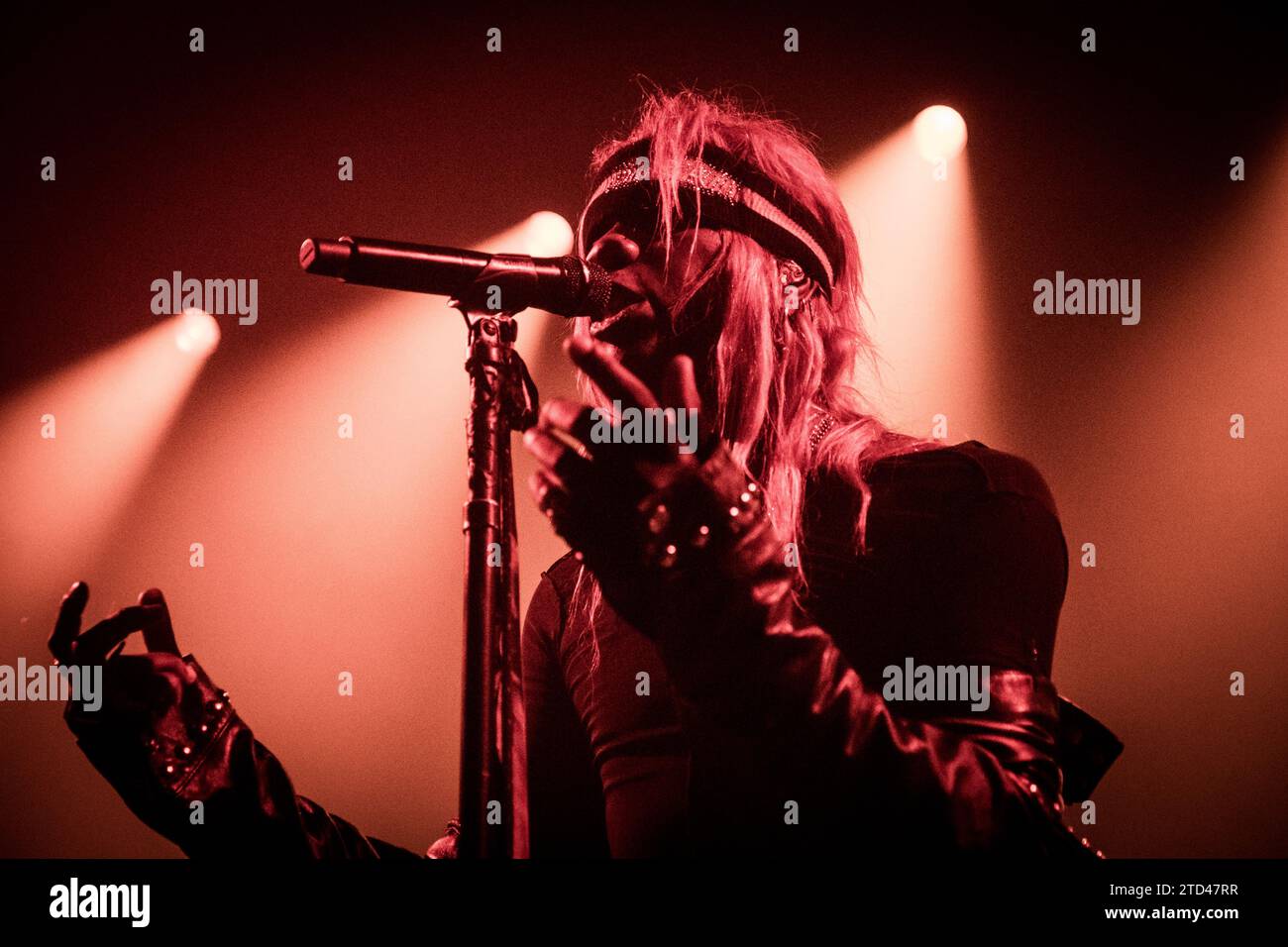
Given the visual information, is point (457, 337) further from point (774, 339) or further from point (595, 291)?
point (595, 291)

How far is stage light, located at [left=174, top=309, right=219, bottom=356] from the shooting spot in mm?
2848

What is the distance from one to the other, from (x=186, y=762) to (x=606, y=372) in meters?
0.85

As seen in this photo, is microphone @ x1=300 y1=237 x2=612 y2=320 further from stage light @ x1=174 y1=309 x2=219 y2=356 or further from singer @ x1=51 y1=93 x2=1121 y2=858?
stage light @ x1=174 y1=309 x2=219 y2=356

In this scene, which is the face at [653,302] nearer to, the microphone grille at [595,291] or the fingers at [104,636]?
the microphone grille at [595,291]

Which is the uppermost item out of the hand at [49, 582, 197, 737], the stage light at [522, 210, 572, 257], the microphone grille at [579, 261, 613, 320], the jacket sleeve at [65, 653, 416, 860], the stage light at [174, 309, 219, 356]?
the stage light at [522, 210, 572, 257]

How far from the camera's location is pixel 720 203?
171cm

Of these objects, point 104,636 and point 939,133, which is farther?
point 939,133

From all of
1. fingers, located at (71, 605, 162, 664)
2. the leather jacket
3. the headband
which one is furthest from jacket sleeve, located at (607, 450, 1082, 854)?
the headband

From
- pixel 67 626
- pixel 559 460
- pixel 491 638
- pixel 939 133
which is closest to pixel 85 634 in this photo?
pixel 67 626

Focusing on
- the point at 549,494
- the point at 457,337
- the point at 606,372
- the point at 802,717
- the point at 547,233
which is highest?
the point at 547,233

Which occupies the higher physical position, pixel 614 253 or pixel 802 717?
pixel 614 253

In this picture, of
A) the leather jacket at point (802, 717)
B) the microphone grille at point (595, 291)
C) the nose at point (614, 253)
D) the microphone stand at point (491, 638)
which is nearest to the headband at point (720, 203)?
the nose at point (614, 253)

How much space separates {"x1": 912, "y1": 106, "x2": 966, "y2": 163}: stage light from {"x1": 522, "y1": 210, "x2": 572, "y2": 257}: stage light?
918 millimetres

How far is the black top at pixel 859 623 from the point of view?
1.24 meters
